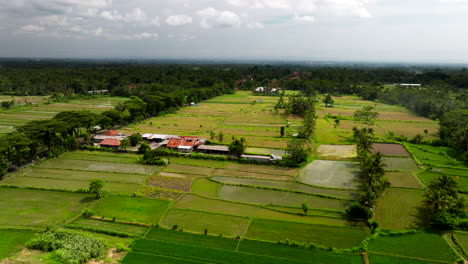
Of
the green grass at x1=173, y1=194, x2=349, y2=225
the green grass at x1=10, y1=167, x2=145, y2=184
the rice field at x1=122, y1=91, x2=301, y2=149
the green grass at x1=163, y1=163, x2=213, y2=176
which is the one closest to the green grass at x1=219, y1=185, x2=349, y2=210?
the green grass at x1=173, y1=194, x2=349, y2=225

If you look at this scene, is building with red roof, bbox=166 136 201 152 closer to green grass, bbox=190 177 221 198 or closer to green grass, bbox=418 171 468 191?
green grass, bbox=190 177 221 198

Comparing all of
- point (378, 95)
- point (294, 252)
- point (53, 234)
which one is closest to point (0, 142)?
point (53, 234)

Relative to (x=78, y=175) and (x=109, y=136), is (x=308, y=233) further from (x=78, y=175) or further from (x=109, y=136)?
(x=109, y=136)

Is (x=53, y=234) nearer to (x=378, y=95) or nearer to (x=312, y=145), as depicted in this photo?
(x=312, y=145)

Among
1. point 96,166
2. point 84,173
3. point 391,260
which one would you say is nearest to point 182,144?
point 96,166

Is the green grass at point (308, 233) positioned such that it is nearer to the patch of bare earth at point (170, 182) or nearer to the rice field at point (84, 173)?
the patch of bare earth at point (170, 182)
